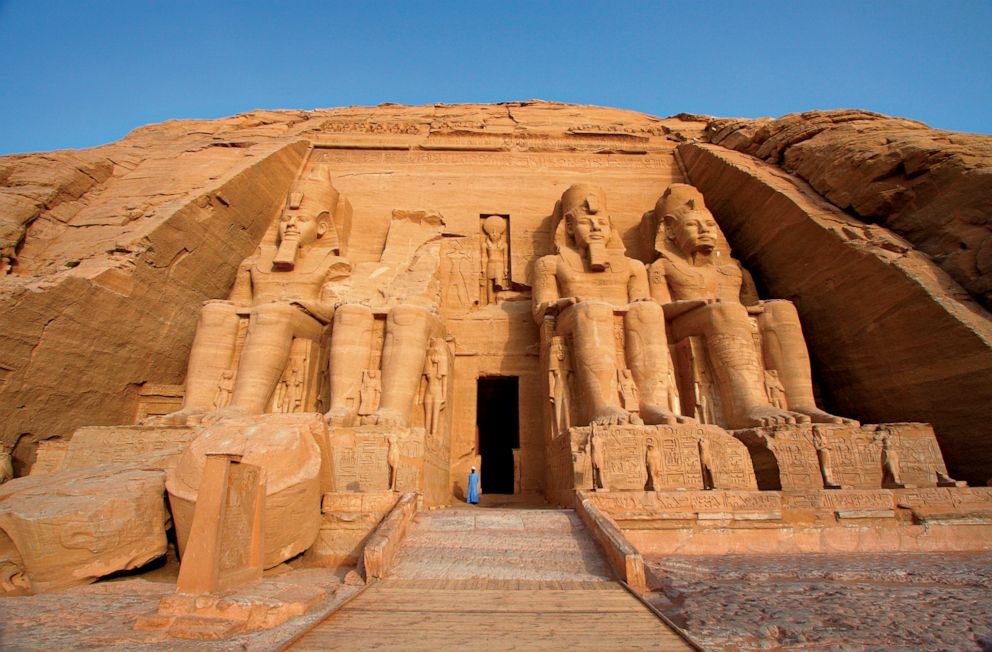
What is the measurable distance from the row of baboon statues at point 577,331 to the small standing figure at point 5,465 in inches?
49.1

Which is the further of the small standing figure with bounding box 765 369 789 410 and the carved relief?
the carved relief

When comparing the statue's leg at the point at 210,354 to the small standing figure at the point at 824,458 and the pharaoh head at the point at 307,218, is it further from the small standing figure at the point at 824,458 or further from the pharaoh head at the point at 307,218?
the small standing figure at the point at 824,458

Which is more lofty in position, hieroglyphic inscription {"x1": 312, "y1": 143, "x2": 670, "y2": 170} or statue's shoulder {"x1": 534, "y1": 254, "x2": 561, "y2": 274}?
hieroglyphic inscription {"x1": 312, "y1": 143, "x2": 670, "y2": 170}

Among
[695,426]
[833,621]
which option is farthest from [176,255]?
[833,621]

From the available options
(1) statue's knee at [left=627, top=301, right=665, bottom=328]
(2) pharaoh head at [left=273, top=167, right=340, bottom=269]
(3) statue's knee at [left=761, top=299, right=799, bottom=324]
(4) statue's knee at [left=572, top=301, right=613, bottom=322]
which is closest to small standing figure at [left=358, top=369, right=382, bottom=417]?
(2) pharaoh head at [left=273, top=167, right=340, bottom=269]

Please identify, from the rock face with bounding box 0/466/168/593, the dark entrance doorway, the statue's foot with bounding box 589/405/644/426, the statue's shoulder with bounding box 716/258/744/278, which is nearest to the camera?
the rock face with bounding box 0/466/168/593

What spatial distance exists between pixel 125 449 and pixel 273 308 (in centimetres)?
198

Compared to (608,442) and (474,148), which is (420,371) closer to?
(608,442)

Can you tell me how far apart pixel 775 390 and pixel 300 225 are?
597 centimetres

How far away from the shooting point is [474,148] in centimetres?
973

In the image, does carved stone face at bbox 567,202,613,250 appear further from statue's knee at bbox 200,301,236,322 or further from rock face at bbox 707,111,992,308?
statue's knee at bbox 200,301,236,322

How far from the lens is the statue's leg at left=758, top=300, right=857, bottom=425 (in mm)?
5797

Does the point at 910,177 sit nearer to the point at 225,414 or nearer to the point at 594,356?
the point at 594,356

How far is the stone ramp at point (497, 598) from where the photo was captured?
1996 mm
